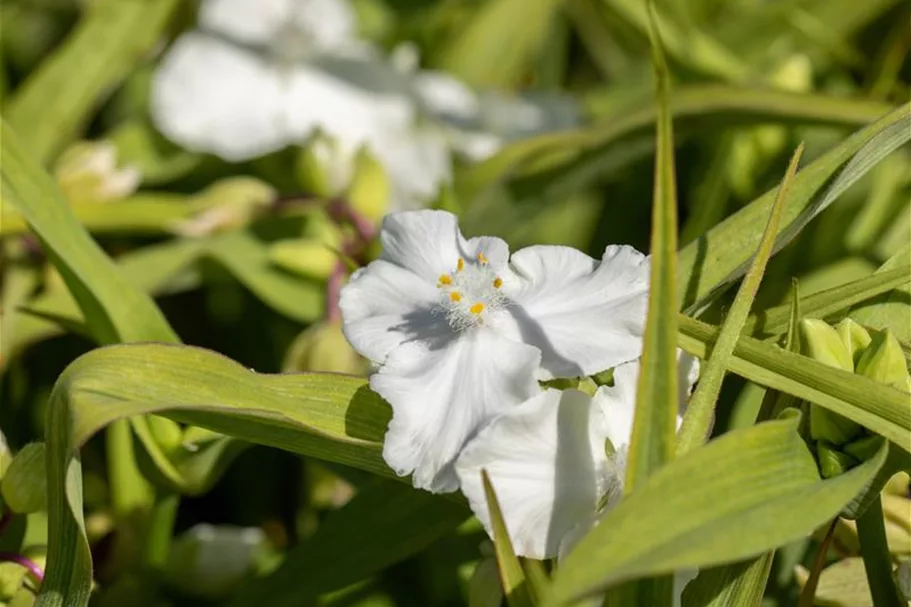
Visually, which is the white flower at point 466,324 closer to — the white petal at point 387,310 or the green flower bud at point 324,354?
the white petal at point 387,310

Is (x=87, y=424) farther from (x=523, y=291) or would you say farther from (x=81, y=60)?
(x=81, y=60)

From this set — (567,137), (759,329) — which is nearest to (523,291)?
(759,329)

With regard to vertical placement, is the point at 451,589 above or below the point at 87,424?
Result: below

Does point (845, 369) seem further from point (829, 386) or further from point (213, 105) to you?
point (213, 105)

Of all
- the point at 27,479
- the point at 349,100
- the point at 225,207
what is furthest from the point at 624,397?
the point at 349,100

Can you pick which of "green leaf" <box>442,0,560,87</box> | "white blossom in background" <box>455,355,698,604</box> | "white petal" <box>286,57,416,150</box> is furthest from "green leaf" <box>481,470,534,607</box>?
"green leaf" <box>442,0,560,87</box>

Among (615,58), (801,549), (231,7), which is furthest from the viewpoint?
(615,58)

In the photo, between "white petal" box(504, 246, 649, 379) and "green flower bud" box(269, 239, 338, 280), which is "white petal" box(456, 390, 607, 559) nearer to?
"white petal" box(504, 246, 649, 379)

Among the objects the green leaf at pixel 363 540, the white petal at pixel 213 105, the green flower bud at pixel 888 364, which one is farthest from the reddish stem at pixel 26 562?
the white petal at pixel 213 105
